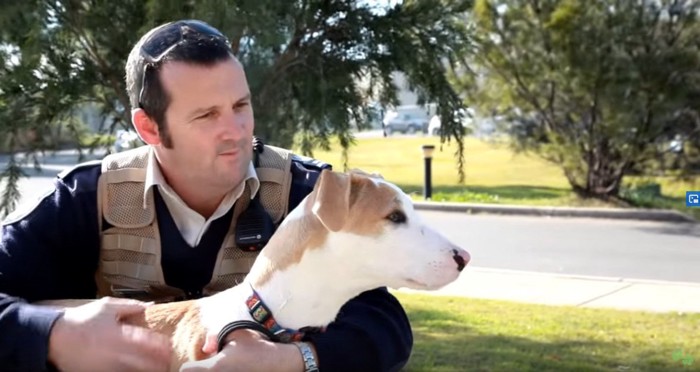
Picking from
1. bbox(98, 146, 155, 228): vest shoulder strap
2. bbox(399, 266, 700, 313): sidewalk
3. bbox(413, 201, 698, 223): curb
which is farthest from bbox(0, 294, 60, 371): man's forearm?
bbox(413, 201, 698, 223): curb

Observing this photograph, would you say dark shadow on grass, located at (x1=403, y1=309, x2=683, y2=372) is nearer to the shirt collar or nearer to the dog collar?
the shirt collar

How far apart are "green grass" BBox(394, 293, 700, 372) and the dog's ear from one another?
3.39 meters

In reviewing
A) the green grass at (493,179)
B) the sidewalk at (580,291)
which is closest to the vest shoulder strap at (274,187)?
the green grass at (493,179)

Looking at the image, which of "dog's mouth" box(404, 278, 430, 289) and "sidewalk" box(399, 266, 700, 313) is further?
"sidewalk" box(399, 266, 700, 313)

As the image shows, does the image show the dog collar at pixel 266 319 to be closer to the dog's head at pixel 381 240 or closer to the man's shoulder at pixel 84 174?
the dog's head at pixel 381 240

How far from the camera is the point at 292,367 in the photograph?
2168 mm

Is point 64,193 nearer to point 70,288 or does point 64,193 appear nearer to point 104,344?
point 70,288

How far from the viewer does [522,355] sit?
5.61 m

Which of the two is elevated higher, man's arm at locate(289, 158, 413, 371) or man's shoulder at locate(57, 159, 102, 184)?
man's shoulder at locate(57, 159, 102, 184)

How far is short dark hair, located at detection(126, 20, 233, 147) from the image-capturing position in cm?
241

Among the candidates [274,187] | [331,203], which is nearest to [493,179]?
[274,187]

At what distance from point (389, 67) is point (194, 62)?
2.13 m

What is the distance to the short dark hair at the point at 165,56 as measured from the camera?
2408mm

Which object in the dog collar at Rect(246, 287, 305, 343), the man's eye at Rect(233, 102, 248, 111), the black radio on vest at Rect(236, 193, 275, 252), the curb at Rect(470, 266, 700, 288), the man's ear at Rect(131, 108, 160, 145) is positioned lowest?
the curb at Rect(470, 266, 700, 288)
